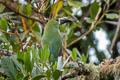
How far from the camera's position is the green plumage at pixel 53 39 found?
1.07 metres

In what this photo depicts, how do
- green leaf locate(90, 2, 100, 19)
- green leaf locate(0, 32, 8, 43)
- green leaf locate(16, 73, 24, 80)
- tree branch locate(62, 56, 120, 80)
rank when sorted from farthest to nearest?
1. green leaf locate(90, 2, 100, 19)
2. green leaf locate(0, 32, 8, 43)
3. tree branch locate(62, 56, 120, 80)
4. green leaf locate(16, 73, 24, 80)

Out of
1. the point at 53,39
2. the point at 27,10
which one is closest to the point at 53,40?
the point at 53,39

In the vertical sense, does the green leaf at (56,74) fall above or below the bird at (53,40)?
below

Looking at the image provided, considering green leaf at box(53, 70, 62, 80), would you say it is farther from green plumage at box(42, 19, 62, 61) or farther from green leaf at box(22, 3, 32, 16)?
green leaf at box(22, 3, 32, 16)

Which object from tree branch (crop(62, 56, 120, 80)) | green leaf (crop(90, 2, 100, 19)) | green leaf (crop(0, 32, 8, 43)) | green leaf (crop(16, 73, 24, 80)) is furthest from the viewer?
green leaf (crop(90, 2, 100, 19))

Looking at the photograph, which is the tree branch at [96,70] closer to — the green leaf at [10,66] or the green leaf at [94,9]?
the green leaf at [10,66]

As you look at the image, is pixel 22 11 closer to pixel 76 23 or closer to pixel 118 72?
pixel 76 23

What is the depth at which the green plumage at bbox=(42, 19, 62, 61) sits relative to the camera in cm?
107

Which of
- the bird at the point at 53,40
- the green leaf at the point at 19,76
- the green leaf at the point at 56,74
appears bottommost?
the green leaf at the point at 56,74

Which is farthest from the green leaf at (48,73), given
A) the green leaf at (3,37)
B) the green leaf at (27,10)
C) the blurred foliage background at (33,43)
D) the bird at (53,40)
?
the green leaf at (27,10)

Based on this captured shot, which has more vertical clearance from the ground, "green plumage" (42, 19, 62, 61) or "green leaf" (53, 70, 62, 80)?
"green plumage" (42, 19, 62, 61)

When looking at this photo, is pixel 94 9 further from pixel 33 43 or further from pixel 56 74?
pixel 56 74

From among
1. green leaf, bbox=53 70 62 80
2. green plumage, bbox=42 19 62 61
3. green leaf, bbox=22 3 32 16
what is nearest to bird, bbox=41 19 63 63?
green plumage, bbox=42 19 62 61

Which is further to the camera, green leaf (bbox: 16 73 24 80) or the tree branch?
the tree branch
